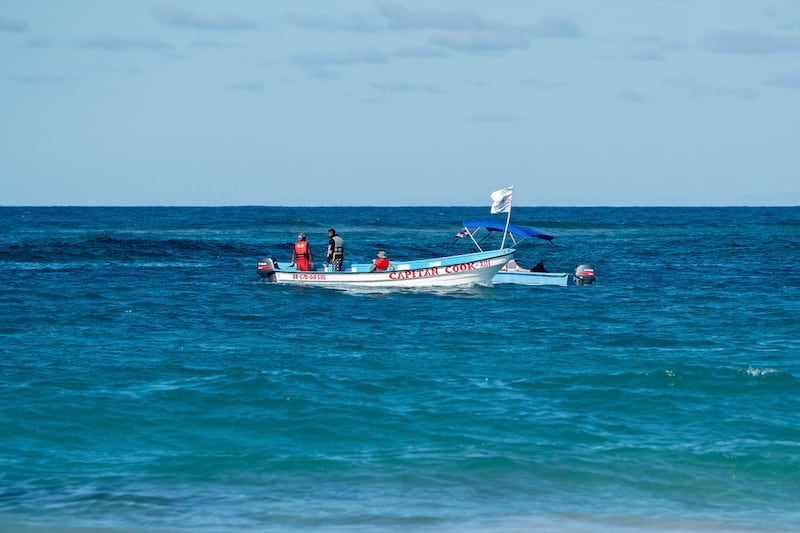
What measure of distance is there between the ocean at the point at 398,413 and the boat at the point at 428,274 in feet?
6.88

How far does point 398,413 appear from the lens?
16.0 m

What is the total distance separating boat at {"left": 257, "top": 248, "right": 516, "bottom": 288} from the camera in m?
33.3

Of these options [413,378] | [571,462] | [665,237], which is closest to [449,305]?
[413,378]

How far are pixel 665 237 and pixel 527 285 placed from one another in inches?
1835

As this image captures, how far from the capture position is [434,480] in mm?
12680

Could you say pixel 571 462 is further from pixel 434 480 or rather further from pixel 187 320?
pixel 187 320

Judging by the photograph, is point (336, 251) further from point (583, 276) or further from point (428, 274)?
point (583, 276)

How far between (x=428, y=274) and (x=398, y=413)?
1780cm

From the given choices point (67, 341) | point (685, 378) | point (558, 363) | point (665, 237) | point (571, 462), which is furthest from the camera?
point (665, 237)

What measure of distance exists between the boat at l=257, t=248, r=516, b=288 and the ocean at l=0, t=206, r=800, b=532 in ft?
6.88
